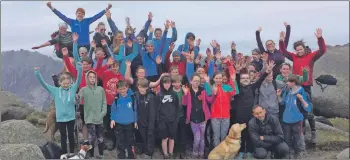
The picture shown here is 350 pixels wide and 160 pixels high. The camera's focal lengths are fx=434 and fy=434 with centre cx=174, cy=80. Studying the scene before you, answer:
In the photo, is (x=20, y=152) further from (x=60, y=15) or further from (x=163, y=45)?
(x=163, y=45)

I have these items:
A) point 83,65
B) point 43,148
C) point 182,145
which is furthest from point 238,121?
point 43,148

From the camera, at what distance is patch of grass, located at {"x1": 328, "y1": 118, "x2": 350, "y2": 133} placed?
18.0 meters

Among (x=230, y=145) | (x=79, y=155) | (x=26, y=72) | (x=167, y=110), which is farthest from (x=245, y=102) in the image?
(x=26, y=72)

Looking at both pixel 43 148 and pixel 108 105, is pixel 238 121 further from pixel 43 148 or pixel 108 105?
pixel 43 148

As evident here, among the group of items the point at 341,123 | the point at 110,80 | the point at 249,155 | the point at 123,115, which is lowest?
the point at 341,123

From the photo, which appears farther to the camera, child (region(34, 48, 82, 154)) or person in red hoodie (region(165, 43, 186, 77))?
person in red hoodie (region(165, 43, 186, 77))

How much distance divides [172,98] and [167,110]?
1.05 ft

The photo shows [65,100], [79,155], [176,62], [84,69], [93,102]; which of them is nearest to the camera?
[79,155]

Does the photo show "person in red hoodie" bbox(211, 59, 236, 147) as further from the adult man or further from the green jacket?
the green jacket

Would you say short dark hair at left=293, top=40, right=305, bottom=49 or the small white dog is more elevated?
short dark hair at left=293, top=40, right=305, bottom=49

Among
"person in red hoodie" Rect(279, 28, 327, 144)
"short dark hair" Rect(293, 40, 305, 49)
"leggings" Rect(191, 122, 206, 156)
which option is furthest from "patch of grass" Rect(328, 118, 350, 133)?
"leggings" Rect(191, 122, 206, 156)

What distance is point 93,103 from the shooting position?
34.4 ft

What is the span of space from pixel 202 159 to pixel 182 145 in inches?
27.8

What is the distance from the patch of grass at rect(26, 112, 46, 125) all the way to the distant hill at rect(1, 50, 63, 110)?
→ 295mm
